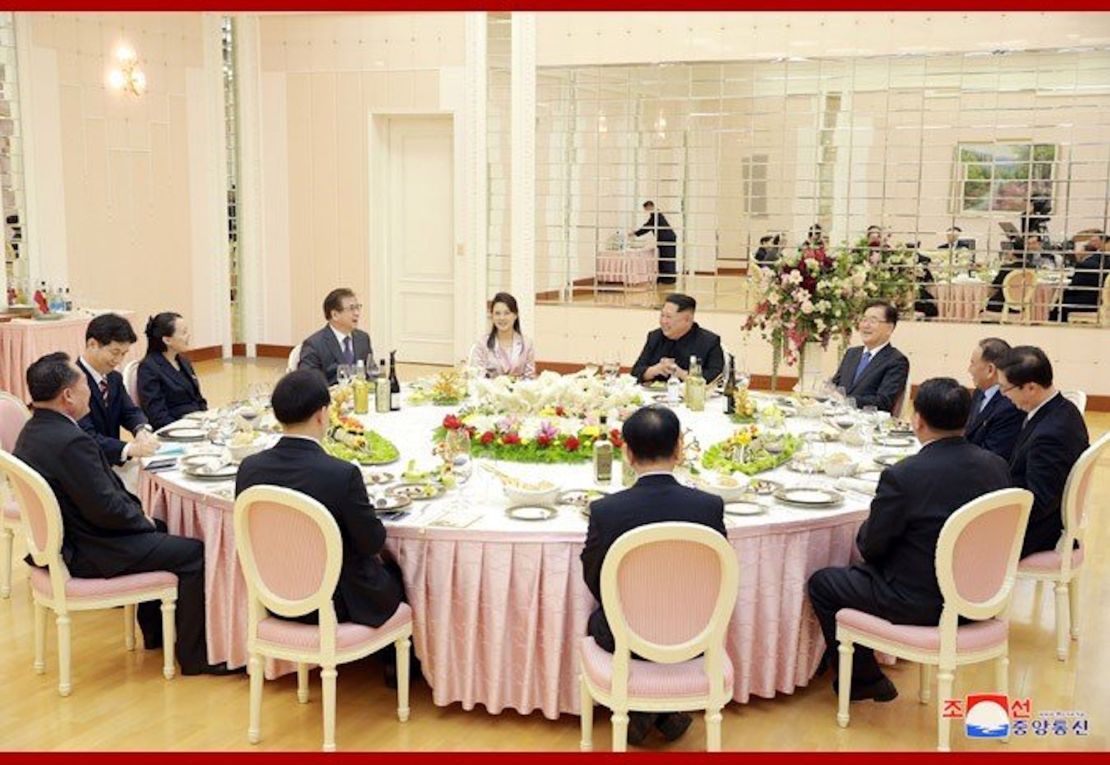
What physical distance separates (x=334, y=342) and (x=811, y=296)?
9.76ft

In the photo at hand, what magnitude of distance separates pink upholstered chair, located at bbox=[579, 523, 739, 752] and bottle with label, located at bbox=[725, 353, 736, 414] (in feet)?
8.71

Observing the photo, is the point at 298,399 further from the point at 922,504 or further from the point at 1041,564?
the point at 1041,564

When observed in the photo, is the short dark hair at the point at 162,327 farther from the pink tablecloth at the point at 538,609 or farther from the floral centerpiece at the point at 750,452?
the floral centerpiece at the point at 750,452

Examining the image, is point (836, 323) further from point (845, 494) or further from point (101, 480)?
point (101, 480)

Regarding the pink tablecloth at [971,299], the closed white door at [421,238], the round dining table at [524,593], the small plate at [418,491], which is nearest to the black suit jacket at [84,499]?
the round dining table at [524,593]

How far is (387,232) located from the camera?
12758 mm

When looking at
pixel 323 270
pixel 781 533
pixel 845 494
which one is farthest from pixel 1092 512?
pixel 323 270

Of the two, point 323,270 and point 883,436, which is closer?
point 883,436

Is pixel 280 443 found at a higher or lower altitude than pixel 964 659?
higher

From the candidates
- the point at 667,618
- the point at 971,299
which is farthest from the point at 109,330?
the point at 971,299

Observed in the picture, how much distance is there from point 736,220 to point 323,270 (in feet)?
15.0

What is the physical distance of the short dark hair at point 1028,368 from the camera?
482cm

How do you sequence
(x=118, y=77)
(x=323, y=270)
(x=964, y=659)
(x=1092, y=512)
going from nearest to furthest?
(x=964, y=659) → (x=1092, y=512) → (x=118, y=77) → (x=323, y=270)

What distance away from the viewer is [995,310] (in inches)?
432
